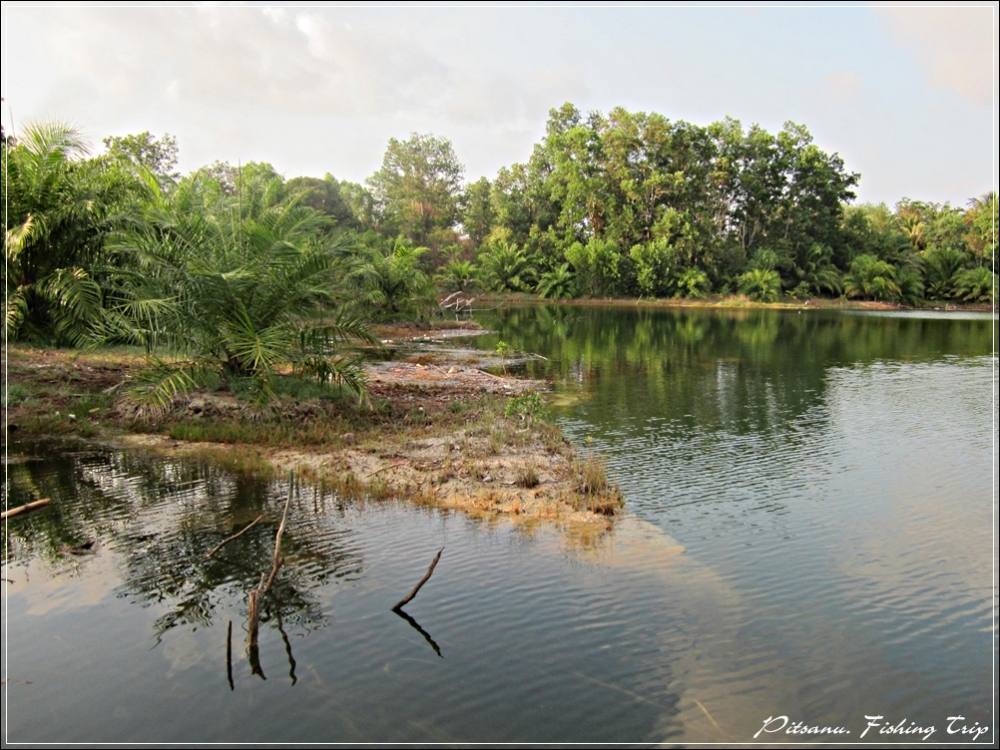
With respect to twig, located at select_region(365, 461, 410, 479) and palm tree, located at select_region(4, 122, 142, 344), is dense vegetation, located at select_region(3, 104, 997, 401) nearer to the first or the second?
palm tree, located at select_region(4, 122, 142, 344)

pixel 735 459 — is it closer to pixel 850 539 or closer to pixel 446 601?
pixel 850 539

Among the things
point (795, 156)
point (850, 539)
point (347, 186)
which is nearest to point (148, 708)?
point (850, 539)

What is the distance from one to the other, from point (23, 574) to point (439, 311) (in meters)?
32.2

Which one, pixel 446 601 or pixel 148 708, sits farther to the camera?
pixel 446 601

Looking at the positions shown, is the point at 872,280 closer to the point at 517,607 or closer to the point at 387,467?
the point at 387,467

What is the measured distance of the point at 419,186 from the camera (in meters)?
78.7

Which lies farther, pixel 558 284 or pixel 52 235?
pixel 558 284

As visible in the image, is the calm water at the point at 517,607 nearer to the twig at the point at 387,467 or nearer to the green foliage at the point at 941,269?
A: the twig at the point at 387,467

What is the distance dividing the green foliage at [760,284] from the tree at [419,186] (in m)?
30.0

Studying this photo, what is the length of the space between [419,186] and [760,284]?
35.2 meters

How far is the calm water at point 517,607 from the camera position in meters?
5.83

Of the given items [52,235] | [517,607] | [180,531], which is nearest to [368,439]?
[180,531]

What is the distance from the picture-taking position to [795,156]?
219 feet

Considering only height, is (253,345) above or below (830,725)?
above
